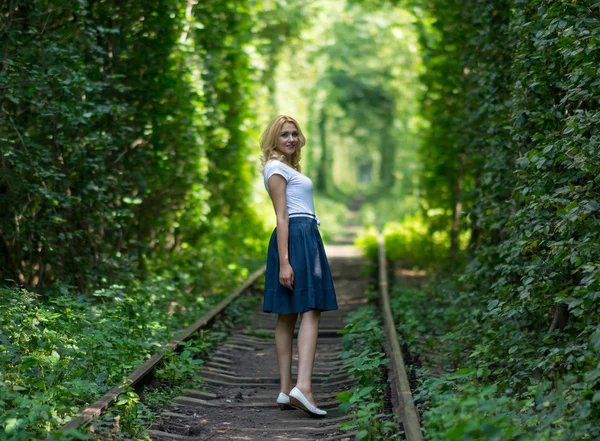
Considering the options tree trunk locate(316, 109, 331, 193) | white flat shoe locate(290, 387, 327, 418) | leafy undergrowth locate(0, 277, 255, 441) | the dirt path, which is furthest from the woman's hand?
tree trunk locate(316, 109, 331, 193)

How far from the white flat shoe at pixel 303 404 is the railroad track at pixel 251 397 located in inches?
2.3

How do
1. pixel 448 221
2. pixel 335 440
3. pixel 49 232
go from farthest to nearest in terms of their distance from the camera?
pixel 448 221 → pixel 49 232 → pixel 335 440

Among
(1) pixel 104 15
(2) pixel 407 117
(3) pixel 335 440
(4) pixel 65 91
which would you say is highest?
(2) pixel 407 117

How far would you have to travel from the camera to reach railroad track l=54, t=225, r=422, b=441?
4.98 m

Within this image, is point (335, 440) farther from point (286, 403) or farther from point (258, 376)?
point (258, 376)

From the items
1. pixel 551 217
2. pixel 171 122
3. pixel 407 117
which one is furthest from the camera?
pixel 407 117

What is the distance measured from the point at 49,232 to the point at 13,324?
8.09 ft

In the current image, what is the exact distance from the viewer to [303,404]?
5383 mm

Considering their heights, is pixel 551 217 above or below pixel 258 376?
above

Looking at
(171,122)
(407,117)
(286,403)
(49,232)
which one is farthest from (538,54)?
(407,117)

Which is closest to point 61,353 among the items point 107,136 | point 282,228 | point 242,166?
point 282,228

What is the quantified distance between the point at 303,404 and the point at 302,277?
0.90 metres

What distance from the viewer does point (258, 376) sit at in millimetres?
6965

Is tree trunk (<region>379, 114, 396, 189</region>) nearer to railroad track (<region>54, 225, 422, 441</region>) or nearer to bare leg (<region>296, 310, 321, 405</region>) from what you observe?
railroad track (<region>54, 225, 422, 441</region>)
